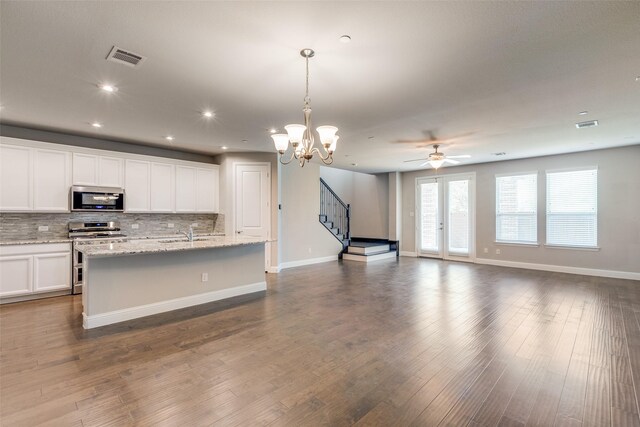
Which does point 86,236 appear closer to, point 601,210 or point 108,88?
point 108,88

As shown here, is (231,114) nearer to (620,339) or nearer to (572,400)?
(572,400)

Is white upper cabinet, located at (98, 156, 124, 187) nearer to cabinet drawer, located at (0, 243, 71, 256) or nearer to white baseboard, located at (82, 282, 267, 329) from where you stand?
cabinet drawer, located at (0, 243, 71, 256)

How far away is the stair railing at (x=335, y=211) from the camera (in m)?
9.70

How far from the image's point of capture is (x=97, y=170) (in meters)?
5.45

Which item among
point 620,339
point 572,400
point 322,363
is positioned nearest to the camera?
point 572,400

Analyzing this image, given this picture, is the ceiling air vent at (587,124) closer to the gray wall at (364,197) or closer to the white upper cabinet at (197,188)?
the gray wall at (364,197)

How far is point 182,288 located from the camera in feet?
14.3

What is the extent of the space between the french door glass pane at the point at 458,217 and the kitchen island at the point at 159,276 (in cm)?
616

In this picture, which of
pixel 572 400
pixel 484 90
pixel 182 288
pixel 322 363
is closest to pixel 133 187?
pixel 182 288

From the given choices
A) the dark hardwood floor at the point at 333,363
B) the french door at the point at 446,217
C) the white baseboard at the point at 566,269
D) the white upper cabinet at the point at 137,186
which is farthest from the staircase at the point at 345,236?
the white upper cabinet at the point at 137,186

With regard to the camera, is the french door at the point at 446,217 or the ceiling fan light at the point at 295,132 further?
→ the french door at the point at 446,217

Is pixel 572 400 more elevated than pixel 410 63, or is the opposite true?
pixel 410 63

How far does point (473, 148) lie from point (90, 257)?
270 inches

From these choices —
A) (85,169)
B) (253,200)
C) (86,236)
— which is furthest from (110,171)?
(253,200)
